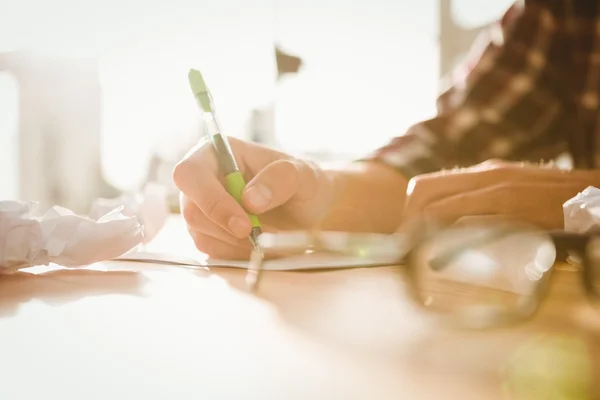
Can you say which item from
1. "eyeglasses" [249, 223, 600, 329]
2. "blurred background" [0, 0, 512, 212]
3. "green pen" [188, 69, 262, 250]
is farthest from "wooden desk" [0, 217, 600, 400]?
"blurred background" [0, 0, 512, 212]

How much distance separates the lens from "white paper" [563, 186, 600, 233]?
0.39 meters

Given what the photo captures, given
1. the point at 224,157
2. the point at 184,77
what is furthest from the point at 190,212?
the point at 184,77

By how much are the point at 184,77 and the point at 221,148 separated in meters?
0.60

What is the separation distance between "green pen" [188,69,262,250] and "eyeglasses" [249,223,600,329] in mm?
185

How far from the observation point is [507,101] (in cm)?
75

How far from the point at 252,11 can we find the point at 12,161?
0.77 metres

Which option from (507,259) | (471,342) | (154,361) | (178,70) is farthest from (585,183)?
(178,70)

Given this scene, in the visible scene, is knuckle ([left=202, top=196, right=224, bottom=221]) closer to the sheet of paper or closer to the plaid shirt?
the sheet of paper

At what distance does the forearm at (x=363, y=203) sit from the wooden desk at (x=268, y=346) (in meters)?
0.25

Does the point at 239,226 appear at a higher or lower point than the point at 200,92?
lower

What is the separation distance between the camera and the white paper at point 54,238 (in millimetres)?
393

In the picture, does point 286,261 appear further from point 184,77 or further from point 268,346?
point 184,77

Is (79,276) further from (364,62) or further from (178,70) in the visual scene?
(364,62)

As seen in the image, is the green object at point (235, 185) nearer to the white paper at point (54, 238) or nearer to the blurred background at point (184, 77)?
the white paper at point (54, 238)
